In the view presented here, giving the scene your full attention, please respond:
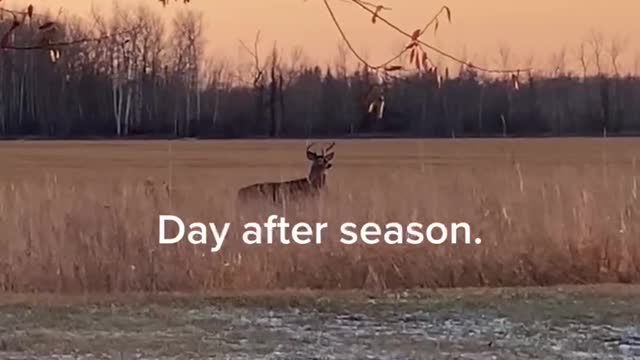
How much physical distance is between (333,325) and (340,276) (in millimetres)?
2515

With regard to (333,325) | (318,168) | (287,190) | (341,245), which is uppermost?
(318,168)

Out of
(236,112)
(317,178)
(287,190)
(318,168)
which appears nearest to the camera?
(287,190)

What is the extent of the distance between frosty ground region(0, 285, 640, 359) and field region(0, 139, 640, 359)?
0.02 metres

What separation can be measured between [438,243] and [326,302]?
2.44 m

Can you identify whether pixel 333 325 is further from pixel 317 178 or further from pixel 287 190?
pixel 317 178

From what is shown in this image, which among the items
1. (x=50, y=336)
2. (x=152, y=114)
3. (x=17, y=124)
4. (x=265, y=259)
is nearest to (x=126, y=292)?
(x=265, y=259)

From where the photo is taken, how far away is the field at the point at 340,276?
7193mm

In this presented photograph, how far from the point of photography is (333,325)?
25.5 feet

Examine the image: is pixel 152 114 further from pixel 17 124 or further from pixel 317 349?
pixel 317 349

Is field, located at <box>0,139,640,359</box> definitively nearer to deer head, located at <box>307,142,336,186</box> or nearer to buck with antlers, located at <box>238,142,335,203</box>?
buck with antlers, located at <box>238,142,335,203</box>

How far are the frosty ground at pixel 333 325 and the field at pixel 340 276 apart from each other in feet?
0.05

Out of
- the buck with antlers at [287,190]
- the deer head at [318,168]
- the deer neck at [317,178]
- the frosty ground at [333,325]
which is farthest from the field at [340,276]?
the deer head at [318,168]

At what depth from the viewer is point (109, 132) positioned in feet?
166

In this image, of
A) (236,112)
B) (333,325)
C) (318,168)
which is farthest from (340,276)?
(236,112)
